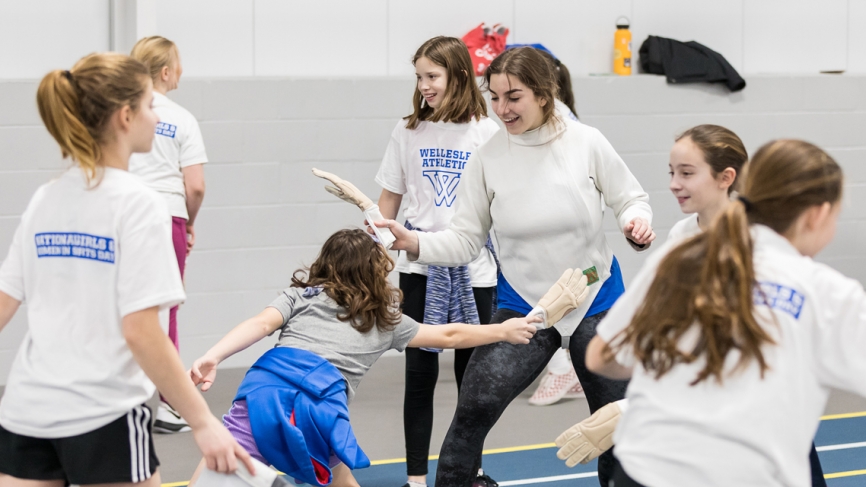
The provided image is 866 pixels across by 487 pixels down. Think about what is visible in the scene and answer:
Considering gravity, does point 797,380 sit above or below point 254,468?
above

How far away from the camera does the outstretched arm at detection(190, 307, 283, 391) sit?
2.38 metres

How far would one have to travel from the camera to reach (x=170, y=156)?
3850mm

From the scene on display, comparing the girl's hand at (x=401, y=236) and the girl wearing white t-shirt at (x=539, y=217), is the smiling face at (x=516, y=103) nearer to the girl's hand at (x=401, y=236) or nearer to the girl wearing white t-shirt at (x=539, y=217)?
the girl wearing white t-shirt at (x=539, y=217)

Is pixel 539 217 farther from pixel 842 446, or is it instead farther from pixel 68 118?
pixel 842 446

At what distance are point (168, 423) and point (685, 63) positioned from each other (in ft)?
11.4

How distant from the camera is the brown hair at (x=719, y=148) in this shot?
8.34 ft

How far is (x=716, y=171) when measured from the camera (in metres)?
2.54

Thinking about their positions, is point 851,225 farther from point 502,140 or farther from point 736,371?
point 736,371

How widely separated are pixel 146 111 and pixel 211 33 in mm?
3324

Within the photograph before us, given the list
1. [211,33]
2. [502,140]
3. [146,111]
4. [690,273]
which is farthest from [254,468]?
[211,33]

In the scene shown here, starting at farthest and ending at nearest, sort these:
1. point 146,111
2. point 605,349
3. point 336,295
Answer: point 336,295 → point 146,111 → point 605,349

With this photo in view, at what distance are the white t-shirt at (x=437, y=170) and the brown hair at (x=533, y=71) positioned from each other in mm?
618

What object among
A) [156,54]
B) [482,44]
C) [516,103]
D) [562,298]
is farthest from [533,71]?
[482,44]

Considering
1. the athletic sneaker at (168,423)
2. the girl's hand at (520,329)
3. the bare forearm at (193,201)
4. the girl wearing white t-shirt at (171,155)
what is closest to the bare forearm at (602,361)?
the girl's hand at (520,329)
